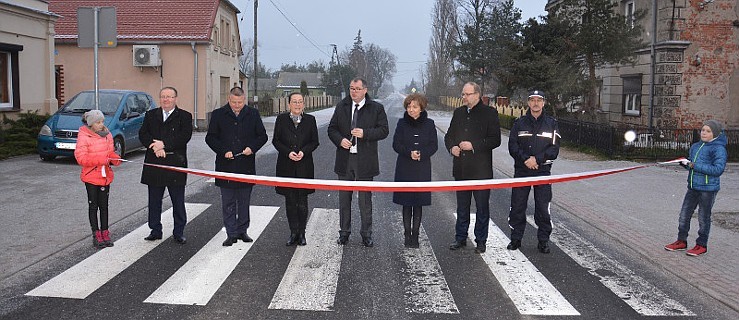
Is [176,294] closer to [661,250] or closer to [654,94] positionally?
[661,250]

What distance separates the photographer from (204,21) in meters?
28.3

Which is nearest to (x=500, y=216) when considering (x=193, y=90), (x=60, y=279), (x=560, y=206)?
(x=560, y=206)

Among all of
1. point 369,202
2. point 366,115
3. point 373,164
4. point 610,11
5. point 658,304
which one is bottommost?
point 658,304

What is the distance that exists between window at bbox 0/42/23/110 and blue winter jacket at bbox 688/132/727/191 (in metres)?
16.7

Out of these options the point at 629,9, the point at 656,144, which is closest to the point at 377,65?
the point at 629,9

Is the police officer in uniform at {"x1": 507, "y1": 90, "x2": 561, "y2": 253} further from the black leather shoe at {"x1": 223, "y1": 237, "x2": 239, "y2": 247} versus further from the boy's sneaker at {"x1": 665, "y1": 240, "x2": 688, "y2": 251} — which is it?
the black leather shoe at {"x1": 223, "y1": 237, "x2": 239, "y2": 247}

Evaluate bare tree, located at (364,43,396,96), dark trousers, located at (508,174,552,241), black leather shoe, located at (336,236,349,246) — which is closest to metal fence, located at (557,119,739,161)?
dark trousers, located at (508,174,552,241)

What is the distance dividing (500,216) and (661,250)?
102 inches

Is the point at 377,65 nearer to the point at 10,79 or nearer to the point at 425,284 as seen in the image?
the point at 10,79

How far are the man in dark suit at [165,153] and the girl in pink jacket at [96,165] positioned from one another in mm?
405

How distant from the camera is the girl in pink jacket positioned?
23.1ft

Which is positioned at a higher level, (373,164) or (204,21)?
(204,21)

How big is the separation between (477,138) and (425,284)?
2012mm

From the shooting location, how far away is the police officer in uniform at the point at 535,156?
7.17m
